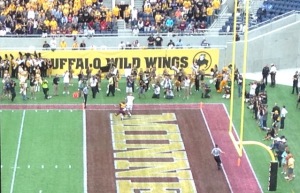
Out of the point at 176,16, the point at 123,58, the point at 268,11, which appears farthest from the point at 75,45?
the point at 268,11

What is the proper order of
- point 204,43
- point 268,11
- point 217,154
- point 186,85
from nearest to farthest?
point 217,154
point 186,85
point 204,43
point 268,11

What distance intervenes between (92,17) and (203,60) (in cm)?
569

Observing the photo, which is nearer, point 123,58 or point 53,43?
point 123,58

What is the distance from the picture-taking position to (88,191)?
94.2 ft

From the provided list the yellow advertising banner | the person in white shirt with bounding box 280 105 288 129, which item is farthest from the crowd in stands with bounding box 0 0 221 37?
the person in white shirt with bounding box 280 105 288 129

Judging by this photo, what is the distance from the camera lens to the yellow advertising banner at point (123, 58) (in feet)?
132

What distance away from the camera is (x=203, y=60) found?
40688 millimetres

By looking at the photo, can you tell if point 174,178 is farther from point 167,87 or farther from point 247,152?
point 167,87

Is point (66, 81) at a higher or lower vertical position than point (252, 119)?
higher

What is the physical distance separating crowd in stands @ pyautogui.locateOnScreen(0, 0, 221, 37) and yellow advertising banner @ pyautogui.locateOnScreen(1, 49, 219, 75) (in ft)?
6.32

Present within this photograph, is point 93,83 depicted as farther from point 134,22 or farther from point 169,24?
point 169,24

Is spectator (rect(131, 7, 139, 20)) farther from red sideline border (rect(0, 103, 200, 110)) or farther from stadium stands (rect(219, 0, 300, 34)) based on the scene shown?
red sideline border (rect(0, 103, 200, 110))

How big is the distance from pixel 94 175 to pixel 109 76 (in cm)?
894

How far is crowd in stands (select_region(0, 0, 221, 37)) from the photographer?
137 ft
